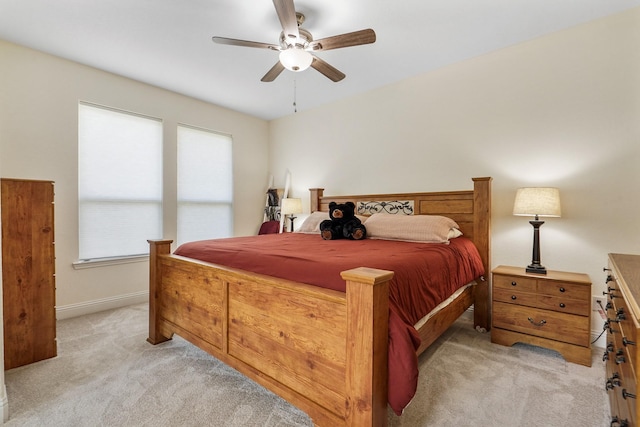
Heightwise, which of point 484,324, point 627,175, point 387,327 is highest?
point 627,175

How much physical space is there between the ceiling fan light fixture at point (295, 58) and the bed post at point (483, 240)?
1.88 metres

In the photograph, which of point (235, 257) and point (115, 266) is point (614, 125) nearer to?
point (235, 257)

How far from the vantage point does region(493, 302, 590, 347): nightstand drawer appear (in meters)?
2.09

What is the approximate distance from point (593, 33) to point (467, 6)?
1131 millimetres

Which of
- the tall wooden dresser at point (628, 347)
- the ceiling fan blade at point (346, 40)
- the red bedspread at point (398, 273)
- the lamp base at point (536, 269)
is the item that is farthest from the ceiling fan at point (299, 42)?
the lamp base at point (536, 269)

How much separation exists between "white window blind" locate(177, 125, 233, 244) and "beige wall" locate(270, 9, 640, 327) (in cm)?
214

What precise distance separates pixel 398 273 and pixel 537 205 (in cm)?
153

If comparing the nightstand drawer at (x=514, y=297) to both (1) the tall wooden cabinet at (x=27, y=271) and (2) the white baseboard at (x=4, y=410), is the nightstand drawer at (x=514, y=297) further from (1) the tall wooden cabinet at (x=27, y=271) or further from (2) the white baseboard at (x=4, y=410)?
(1) the tall wooden cabinet at (x=27, y=271)

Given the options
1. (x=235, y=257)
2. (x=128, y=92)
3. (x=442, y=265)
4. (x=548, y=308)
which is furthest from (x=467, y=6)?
(x=128, y=92)

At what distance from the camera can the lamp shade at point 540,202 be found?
2.28 m

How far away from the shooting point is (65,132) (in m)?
3.01

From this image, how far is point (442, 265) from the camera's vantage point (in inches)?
81.0

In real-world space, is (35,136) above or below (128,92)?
below

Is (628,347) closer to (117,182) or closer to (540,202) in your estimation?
(540,202)
